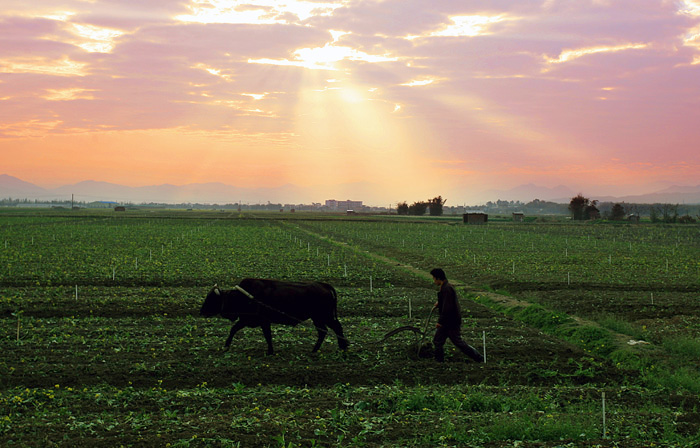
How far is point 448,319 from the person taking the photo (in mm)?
13508

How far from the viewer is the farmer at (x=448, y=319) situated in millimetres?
13438

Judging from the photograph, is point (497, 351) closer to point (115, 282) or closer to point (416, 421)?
point (416, 421)

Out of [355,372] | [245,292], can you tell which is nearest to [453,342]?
[355,372]

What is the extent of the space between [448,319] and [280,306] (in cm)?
425

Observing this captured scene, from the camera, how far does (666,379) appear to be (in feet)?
42.2

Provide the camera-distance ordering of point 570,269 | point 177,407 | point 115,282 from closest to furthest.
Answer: point 177,407 → point 115,282 → point 570,269

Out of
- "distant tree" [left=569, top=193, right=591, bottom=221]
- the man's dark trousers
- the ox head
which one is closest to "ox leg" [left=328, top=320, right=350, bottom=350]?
the man's dark trousers

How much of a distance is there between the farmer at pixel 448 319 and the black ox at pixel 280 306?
2.49 metres

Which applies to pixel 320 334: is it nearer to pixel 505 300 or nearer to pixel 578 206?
pixel 505 300

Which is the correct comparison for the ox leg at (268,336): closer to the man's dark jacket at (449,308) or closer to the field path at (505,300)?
the man's dark jacket at (449,308)

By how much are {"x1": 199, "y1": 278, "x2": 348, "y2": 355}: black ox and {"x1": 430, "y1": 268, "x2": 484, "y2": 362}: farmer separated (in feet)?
8.16

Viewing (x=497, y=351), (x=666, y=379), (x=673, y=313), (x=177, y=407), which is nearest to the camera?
(x=177, y=407)

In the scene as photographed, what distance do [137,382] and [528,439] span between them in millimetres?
8009

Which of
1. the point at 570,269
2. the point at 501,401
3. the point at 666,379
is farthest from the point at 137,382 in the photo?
the point at 570,269
